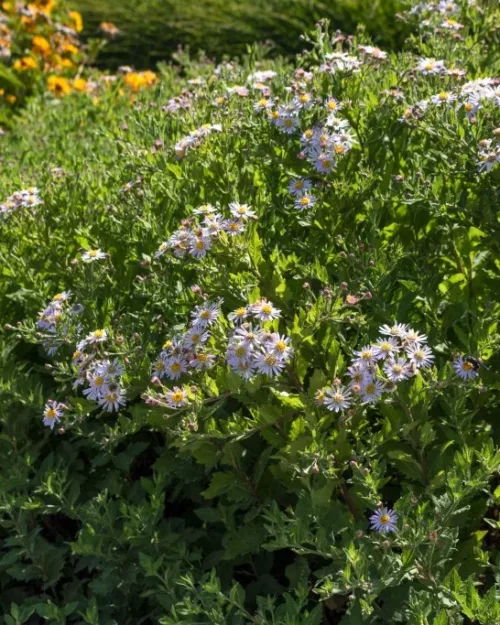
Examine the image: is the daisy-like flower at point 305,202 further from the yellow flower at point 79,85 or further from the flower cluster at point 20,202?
the yellow flower at point 79,85

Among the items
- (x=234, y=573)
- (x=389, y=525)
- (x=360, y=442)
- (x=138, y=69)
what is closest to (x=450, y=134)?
(x=360, y=442)

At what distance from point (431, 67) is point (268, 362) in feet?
4.83

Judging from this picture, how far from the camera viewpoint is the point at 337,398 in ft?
7.49

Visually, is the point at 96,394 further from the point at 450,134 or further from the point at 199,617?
the point at 450,134

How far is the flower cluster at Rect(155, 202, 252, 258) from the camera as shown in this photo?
2.47m

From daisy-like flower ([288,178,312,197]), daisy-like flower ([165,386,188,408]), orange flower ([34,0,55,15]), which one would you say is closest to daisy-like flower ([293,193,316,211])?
daisy-like flower ([288,178,312,197])

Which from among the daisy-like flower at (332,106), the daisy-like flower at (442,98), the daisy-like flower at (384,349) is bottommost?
the daisy-like flower at (384,349)

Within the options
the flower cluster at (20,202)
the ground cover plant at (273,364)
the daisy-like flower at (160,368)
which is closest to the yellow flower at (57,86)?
the ground cover plant at (273,364)

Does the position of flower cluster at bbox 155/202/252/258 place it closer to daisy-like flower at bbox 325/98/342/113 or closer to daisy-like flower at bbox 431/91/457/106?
daisy-like flower at bbox 325/98/342/113

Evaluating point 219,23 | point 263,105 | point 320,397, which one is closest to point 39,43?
point 219,23

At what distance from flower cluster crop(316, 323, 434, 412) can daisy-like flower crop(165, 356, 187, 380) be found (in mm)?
379

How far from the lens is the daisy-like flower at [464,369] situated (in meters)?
2.31

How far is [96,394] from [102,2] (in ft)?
26.9

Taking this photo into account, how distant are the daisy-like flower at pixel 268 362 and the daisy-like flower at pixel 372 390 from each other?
220 millimetres
